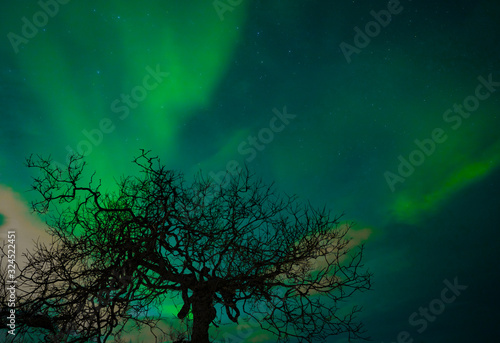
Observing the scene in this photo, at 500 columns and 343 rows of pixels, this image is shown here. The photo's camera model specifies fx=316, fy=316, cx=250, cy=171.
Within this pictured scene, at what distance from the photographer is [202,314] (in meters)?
9.28

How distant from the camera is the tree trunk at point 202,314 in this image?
9.09 metres

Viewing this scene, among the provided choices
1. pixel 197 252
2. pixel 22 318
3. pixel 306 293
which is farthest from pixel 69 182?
pixel 306 293

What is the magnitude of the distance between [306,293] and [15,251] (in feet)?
25.5

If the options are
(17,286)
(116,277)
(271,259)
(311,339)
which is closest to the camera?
(116,277)

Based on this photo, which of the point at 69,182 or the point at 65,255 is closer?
the point at 65,255

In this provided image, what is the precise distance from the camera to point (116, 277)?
23.2ft

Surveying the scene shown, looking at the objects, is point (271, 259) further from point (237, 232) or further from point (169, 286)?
point (169, 286)

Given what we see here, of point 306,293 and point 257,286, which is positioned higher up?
point 257,286

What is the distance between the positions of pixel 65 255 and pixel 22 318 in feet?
5.21

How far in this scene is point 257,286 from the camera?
9.55m

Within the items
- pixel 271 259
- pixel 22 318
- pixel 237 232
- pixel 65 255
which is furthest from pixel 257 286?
pixel 22 318

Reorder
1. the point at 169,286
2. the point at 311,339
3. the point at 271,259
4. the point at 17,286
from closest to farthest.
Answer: the point at 17,286, the point at 311,339, the point at 271,259, the point at 169,286

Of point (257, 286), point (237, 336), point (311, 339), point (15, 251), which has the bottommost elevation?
point (311, 339)

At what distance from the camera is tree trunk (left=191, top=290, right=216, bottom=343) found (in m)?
9.09
